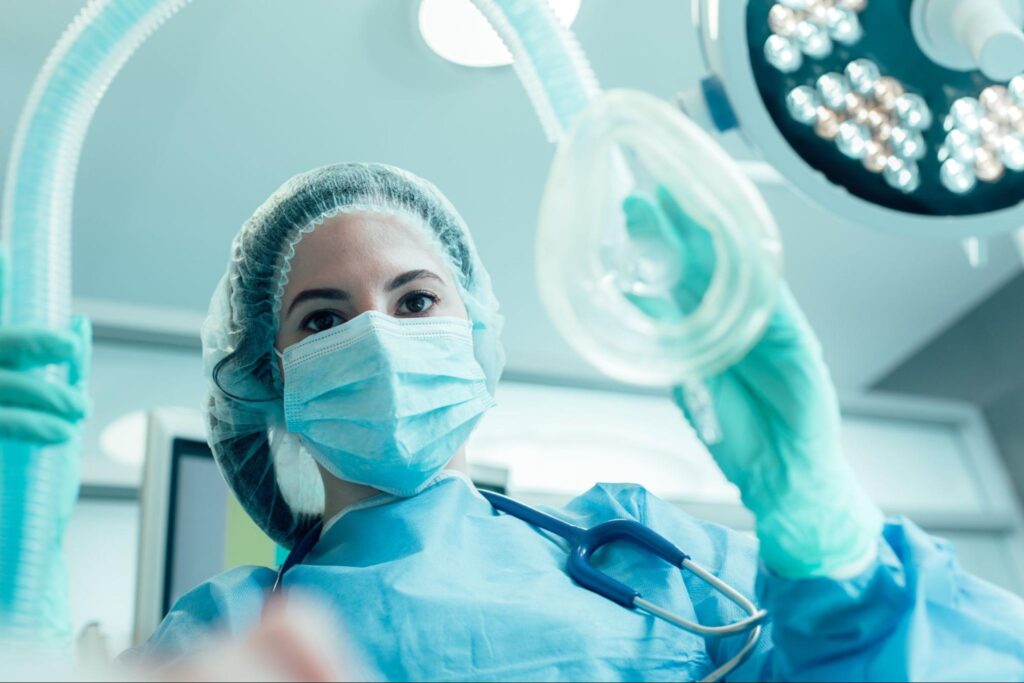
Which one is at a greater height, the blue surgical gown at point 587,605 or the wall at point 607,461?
the blue surgical gown at point 587,605

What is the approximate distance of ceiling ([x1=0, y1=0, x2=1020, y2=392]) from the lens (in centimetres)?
193

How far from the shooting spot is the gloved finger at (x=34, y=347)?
116cm

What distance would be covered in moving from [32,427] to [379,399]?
0.37 metres

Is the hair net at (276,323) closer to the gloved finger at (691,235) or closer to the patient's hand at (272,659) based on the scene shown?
the gloved finger at (691,235)

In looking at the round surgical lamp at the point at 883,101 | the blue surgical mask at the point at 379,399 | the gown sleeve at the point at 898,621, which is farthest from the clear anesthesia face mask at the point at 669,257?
the blue surgical mask at the point at 379,399

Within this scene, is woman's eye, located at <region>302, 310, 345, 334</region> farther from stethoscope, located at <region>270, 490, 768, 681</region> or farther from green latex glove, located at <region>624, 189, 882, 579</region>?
green latex glove, located at <region>624, 189, 882, 579</region>

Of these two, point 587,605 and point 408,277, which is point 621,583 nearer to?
point 587,605

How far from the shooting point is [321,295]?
4.17 ft

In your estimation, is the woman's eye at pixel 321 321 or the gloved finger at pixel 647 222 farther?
the woman's eye at pixel 321 321

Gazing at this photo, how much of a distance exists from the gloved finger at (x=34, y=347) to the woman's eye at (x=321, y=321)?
0.27m

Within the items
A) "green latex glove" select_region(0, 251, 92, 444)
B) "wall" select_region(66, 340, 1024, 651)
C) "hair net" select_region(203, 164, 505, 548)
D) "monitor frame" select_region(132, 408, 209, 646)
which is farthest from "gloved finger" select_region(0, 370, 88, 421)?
"wall" select_region(66, 340, 1024, 651)

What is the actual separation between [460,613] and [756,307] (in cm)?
48

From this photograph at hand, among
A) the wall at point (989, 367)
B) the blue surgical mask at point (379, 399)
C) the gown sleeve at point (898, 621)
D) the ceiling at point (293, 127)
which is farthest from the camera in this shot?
the wall at point (989, 367)

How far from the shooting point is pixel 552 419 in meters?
2.93
